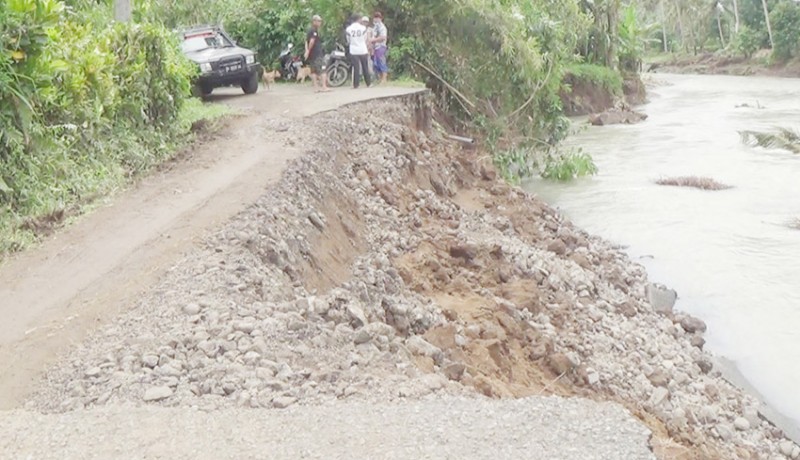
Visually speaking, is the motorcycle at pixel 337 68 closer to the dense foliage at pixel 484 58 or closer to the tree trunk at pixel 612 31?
the dense foliage at pixel 484 58

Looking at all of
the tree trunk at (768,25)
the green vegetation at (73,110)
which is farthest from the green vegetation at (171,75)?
the tree trunk at (768,25)

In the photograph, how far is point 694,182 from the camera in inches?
827

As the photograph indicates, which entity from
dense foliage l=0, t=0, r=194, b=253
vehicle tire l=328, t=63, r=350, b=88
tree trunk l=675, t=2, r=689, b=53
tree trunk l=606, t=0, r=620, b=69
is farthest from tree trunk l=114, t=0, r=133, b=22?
tree trunk l=675, t=2, r=689, b=53

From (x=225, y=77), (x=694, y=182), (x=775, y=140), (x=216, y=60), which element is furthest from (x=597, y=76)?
(x=216, y=60)

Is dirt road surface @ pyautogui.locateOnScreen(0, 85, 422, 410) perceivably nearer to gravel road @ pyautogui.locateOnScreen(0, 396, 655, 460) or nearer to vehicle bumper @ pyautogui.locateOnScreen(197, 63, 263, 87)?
gravel road @ pyautogui.locateOnScreen(0, 396, 655, 460)

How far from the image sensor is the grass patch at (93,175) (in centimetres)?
924

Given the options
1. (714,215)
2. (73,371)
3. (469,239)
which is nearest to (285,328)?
(73,371)

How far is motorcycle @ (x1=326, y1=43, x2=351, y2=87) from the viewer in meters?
20.8

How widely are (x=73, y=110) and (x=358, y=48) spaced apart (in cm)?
824

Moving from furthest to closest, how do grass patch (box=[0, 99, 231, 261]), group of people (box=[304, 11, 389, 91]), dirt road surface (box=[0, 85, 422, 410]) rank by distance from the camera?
group of people (box=[304, 11, 389, 91])
grass patch (box=[0, 99, 231, 261])
dirt road surface (box=[0, 85, 422, 410])

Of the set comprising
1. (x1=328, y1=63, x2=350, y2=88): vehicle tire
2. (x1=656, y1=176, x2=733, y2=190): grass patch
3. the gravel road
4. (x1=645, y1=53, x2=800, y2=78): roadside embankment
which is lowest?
(x1=645, y1=53, x2=800, y2=78): roadside embankment

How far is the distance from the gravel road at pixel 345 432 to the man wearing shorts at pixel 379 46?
1522 centimetres

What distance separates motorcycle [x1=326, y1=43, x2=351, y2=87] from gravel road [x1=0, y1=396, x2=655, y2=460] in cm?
1597

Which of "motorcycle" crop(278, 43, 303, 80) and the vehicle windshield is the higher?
the vehicle windshield
